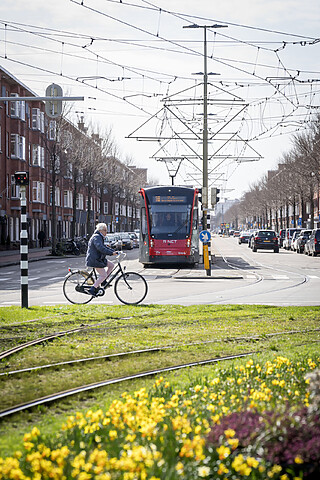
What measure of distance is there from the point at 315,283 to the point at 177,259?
865 centimetres

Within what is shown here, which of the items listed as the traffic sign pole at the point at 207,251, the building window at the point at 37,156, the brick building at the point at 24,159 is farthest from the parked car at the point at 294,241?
the traffic sign pole at the point at 207,251

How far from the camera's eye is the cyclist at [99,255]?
13945 millimetres

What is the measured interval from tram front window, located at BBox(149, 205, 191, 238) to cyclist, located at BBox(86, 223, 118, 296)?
14803 millimetres

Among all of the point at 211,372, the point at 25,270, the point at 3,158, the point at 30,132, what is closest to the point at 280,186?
the point at 30,132

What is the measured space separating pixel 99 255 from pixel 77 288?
95cm

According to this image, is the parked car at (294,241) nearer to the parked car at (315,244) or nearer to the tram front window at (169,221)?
the parked car at (315,244)

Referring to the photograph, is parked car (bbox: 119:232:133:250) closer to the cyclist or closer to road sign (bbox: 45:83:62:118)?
road sign (bbox: 45:83:62:118)

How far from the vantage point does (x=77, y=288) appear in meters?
14.6

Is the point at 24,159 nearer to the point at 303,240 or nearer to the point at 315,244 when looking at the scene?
the point at 303,240

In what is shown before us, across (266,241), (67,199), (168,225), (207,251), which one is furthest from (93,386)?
(67,199)

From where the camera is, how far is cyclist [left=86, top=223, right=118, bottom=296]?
13945mm

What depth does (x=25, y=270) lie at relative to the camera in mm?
13469

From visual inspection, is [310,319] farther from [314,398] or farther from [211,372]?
[314,398]

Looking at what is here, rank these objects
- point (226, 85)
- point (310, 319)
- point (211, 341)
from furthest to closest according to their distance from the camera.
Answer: point (226, 85) → point (310, 319) → point (211, 341)
